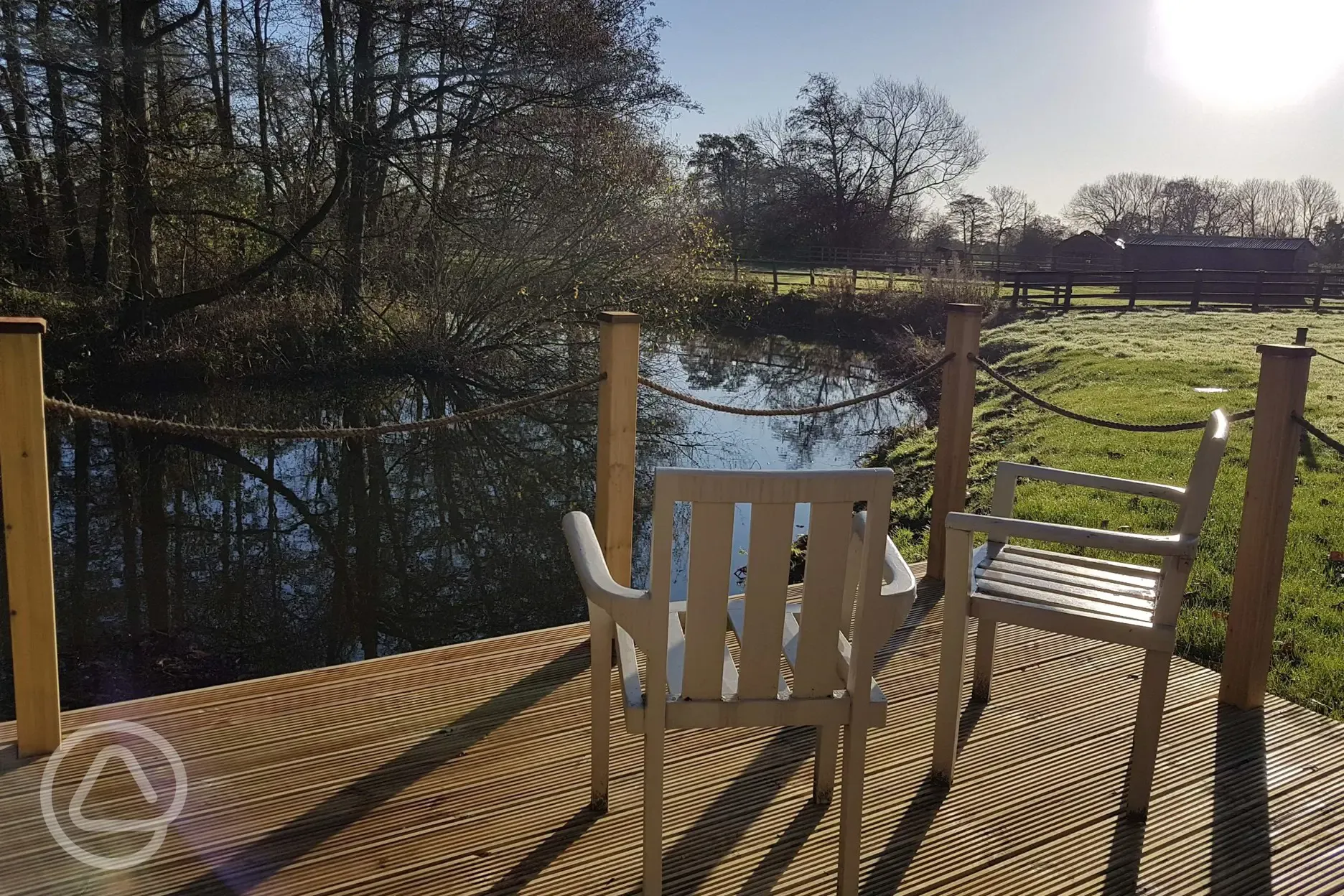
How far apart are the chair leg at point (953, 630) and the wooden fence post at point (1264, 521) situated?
3.24 ft

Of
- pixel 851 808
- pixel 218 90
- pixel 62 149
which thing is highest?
pixel 218 90

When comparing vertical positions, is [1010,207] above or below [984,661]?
above

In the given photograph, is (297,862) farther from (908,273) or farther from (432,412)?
(908,273)

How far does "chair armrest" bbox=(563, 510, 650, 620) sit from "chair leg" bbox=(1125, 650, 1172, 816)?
1247 mm

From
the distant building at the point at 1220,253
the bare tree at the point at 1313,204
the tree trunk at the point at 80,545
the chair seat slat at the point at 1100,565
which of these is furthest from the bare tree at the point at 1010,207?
the chair seat slat at the point at 1100,565

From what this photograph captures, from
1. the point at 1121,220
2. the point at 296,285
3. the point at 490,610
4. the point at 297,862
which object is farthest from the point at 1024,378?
the point at 1121,220

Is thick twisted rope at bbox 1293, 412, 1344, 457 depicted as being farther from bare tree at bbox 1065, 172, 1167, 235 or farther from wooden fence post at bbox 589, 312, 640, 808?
bare tree at bbox 1065, 172, 1167, 235

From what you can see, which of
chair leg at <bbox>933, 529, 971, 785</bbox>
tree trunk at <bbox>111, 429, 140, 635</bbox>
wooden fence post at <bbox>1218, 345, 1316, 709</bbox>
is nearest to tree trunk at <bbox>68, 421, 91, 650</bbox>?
tree trunk at <bbox>111, 429, 140, 635</bbox>

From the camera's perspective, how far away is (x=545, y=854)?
6.73 ft

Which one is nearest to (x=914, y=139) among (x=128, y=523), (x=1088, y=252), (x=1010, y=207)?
(x=1088, y=252)

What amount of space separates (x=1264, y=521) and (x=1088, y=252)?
1426 inches

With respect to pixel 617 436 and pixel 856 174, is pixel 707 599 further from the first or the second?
pixel 856 174

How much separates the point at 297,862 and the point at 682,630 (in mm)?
966

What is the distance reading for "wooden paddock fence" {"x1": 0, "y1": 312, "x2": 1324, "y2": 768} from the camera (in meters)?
2.23
